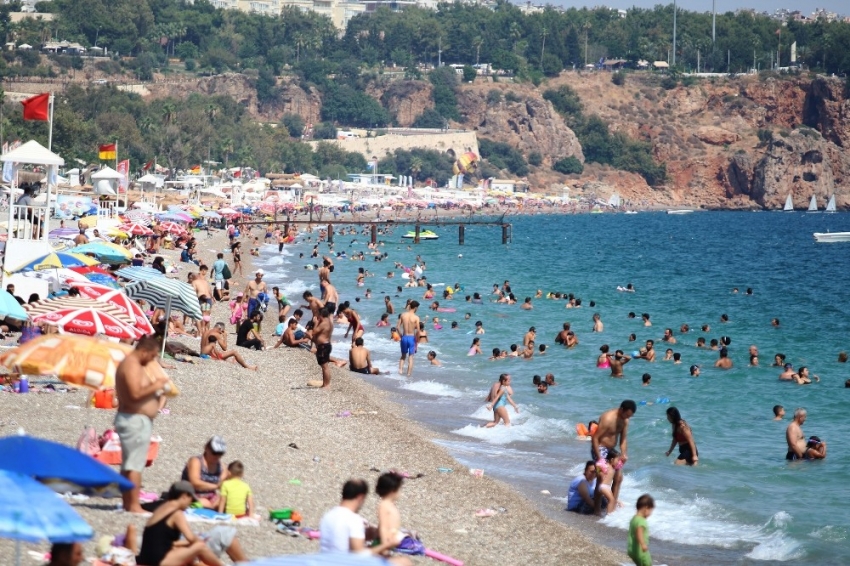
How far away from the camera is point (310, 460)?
548 inches

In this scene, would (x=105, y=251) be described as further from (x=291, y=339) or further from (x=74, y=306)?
(x=74, y=306)

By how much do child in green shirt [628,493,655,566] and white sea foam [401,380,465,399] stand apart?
10.3 m

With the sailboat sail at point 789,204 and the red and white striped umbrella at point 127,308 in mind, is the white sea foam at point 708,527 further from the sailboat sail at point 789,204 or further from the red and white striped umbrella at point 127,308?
the sailboat sail at point 789,204

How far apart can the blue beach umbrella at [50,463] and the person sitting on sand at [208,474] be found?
2.30 meters

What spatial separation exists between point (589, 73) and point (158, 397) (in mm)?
174018

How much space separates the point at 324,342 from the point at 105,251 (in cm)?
796

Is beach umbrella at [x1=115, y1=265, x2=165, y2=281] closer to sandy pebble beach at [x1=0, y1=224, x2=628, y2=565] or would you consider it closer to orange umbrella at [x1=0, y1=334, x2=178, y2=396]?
sandy pebble beach at [x1=0, y1=224, x2=628, y2=565]

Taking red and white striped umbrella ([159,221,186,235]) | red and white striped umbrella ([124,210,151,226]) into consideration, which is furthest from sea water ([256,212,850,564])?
red and white striped umbrella ([124,210,151,226])

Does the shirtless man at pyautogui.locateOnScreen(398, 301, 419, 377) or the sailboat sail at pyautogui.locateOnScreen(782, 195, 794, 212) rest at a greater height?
the sailboat sail at pyautogui.locateOnScreen(782, 195, 794, 212)

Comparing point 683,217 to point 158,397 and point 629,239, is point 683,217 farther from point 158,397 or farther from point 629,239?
point 158,397

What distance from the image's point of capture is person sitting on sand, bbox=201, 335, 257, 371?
800 inches

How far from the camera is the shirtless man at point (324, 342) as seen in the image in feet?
63.6

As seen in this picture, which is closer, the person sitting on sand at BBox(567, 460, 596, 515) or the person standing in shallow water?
the person sitting on sand at BBox(567, 460, 596, 515)

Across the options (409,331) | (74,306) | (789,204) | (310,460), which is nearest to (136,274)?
(74,306)
